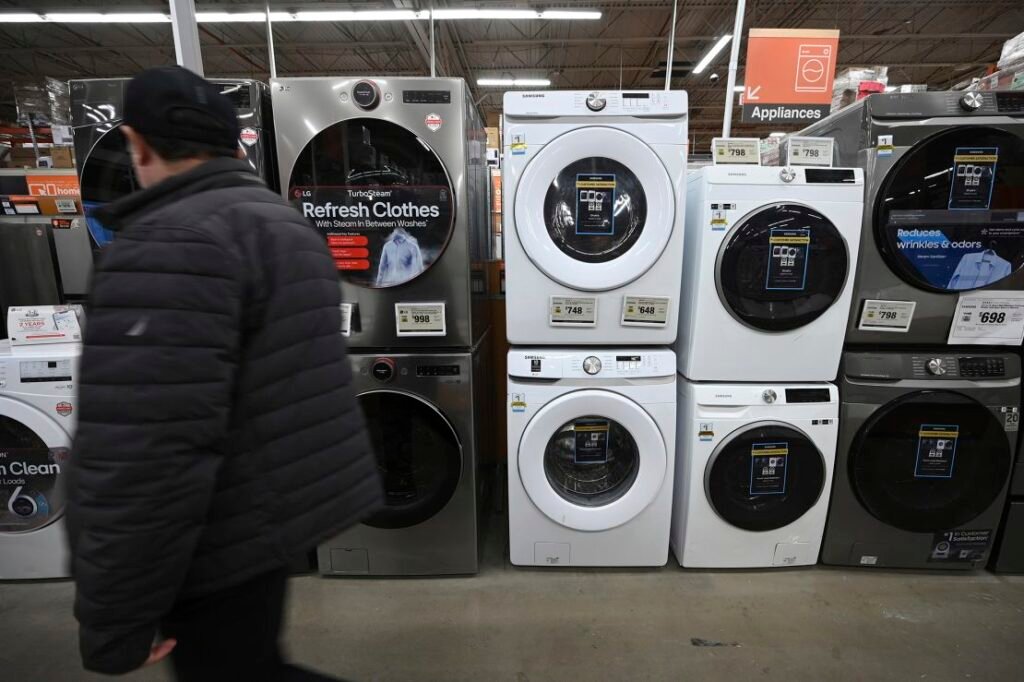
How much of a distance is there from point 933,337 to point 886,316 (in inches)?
8.3

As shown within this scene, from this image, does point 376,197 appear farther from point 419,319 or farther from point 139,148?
point 139,148

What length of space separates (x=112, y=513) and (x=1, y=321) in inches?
108

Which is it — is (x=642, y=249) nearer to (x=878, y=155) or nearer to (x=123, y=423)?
(x=878, y=155)

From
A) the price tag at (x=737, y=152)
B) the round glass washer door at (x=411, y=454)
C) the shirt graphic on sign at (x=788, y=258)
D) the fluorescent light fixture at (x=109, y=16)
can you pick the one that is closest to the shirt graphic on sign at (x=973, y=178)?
the shirt graphic on sign at (x=788, y=258)

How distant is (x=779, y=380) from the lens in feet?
5.80

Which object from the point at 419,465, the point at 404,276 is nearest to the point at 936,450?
the point at 419,465

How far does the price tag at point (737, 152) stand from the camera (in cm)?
169

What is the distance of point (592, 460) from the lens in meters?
1.88

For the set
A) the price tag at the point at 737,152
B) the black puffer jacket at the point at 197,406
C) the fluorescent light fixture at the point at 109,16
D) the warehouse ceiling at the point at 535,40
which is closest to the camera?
the black puffer jacket at the point at 197,406

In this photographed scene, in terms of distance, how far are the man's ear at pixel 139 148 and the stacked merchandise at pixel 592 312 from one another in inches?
43.4

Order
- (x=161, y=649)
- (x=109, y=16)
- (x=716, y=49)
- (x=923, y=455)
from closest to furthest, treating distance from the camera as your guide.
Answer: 1. (x=161, y=649)
2. (x=923, y=455)
3. (x=109, y=16)
4. (x=716, y=49)

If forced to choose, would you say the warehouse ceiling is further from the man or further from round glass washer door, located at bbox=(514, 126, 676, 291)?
the man

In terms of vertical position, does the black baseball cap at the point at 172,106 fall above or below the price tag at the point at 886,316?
above

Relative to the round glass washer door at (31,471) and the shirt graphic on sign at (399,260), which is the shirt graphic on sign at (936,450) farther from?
the round glass washer door at (31,471)
